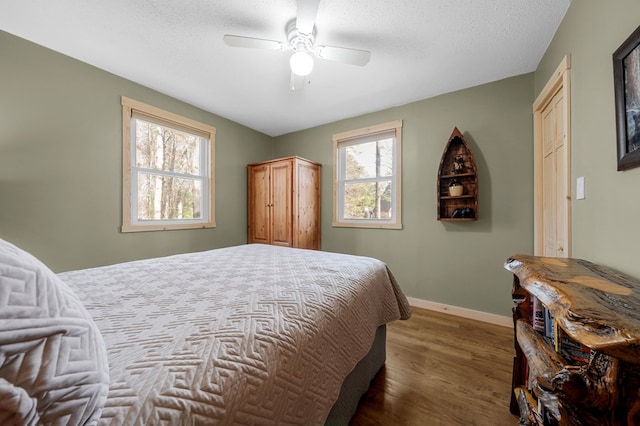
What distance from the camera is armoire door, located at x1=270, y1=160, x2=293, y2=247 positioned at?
3.34 metres

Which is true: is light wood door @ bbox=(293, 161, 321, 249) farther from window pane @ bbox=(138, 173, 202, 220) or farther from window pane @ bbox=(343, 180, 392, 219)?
window pane @ bbox=(138, 173, 202, 220)

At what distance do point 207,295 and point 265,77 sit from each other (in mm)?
2249

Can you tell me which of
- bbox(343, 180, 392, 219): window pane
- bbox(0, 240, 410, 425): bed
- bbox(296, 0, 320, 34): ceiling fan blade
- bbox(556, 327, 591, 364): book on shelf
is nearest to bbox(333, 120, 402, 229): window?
bbox(343, 180, 392, 219): window pane

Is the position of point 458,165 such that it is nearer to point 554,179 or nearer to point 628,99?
point 554,179

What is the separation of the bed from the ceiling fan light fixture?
1.48 meters

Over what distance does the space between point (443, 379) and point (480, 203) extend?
1.81 m

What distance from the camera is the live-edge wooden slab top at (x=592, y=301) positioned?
1.76 feet

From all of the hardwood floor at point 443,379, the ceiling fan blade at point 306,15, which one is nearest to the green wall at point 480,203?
the hardwood floor at point 443,379

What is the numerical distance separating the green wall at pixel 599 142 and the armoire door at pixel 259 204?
319cm

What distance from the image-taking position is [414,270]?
2959mm

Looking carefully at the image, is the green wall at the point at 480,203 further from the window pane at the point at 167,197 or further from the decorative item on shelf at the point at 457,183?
the window pane at the point at 167,197

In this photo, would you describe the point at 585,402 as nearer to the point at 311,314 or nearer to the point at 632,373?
the point at 632,373

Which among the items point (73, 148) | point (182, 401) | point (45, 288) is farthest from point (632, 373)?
point (73, 148)

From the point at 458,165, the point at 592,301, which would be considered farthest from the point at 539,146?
the point at 592,301
